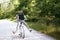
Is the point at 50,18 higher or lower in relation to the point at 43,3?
lower

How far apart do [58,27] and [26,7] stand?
59.8 ft

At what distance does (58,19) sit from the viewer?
21062mm

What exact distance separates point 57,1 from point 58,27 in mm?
2306

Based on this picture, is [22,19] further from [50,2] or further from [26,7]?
[26,7]

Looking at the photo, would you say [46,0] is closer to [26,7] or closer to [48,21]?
[48,21]

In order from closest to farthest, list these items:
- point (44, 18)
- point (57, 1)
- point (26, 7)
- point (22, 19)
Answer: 1. point (22, 19)
2. point (57, 1)
3. point (44, 18)
4. point (26, 7)

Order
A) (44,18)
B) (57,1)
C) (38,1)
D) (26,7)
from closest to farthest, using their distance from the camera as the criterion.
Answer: (57,1)
(38,1)
(44,18)
(26,7)

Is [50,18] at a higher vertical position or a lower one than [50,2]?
lower

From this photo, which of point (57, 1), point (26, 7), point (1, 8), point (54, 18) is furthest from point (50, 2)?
point (1, 8)

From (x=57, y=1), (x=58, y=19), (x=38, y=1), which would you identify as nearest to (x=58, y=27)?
(x=58, y=19)

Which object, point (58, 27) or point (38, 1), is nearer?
point (58, 27)

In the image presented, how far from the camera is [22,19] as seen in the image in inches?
537

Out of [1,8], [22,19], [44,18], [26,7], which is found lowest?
[1,8]

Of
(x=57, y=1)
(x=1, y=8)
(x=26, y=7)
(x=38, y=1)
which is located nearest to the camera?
(x=57, y=1)
